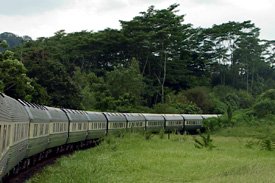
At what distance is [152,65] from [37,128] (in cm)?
6201

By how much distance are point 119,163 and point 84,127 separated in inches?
439

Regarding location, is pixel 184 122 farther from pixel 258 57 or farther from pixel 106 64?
pixel 258 57

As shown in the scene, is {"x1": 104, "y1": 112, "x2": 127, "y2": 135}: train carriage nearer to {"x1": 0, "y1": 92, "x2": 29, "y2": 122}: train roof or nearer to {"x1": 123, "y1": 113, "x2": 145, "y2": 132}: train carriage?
{"x1": 123, "y1": 113, "x2": 145, "y2": 132}: train carriage

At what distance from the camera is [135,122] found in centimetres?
4669

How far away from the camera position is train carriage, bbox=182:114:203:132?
2277 inches

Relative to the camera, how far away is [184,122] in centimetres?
5719

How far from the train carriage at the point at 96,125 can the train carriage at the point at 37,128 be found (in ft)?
41.0

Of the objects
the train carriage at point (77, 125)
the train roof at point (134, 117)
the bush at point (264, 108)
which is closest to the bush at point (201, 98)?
the bush at point (264, 108)

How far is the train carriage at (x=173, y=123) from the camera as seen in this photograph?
53531mm

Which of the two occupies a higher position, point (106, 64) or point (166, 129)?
point (106, 64)

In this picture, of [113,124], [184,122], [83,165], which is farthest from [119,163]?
[184,122]

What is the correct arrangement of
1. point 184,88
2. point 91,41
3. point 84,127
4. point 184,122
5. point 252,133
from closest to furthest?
1. point 84,127
2. point 252,133
3. point 184,122
4. point 91,41
5. point 184,88

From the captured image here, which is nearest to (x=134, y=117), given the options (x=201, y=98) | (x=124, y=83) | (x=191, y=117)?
(x=191, y=117)

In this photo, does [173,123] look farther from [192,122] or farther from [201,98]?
[201,98]
